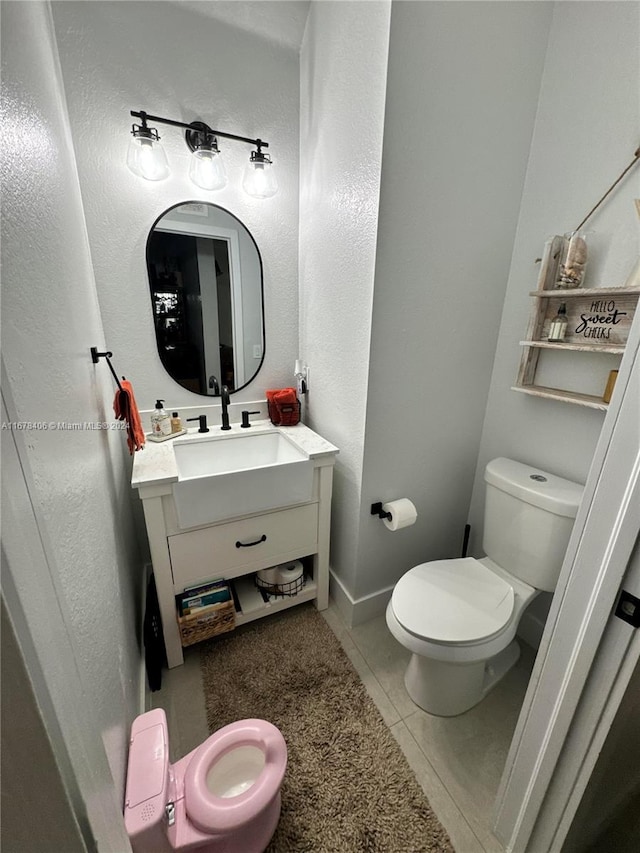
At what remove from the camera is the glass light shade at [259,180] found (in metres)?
1.48

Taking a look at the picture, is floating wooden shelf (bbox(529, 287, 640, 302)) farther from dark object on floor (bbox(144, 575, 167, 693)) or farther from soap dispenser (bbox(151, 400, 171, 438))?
dark object on floor (bbox(144, 575, 167, 693))

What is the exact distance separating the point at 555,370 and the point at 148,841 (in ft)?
5.79

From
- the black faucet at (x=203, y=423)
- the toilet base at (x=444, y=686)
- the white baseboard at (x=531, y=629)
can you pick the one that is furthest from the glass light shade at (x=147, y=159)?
the white baseboard at (x=531, y=629)

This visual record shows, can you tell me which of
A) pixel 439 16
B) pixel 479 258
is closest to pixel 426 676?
pixel 479 258

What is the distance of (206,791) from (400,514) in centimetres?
98

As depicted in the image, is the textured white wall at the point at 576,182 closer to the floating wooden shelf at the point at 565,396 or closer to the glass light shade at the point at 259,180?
the floating wooden shelf at the point at 565,396

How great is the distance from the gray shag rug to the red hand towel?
92 centimetres

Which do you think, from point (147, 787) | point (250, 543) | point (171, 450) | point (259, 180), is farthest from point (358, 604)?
point (259, 180)

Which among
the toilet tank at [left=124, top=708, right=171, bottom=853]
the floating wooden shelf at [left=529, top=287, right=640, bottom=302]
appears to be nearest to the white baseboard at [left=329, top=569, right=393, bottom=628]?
the toilet tank at [left=124, top=708, right=171, bottom=853]

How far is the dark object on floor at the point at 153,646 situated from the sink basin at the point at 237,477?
0.47 metres

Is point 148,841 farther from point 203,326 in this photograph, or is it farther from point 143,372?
point 203,326

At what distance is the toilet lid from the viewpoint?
3.49 feet

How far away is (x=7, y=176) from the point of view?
1.52ft

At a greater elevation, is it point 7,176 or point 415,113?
point 415,113
